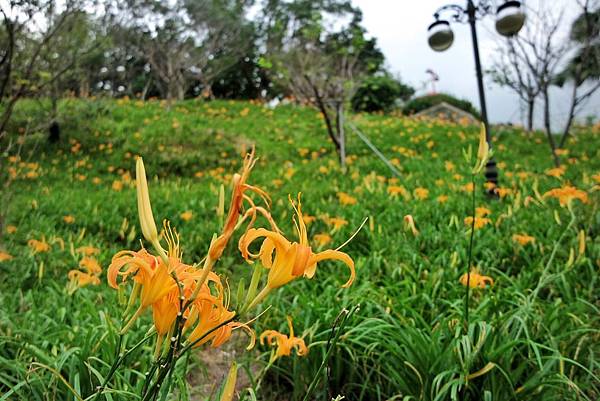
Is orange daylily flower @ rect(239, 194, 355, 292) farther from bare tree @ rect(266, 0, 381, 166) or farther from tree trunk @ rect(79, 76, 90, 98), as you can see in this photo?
tree trunk @ rect(79, 76, 90, 98)

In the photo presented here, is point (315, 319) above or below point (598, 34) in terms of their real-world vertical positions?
below

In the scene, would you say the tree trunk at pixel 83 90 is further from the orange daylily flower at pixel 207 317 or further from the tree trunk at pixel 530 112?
the orange daylily flower at pixel 207 317

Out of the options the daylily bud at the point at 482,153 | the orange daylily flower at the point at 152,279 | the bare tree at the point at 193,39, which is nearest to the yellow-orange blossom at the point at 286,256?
the orange daylily flower at the point at 152,279

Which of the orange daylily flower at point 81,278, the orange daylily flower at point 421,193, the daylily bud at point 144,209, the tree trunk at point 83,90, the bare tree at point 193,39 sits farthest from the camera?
the bare tree at point 193,39

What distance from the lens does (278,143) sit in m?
9.34

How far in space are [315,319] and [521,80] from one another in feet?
29.9

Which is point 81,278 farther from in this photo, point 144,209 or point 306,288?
point 144,209

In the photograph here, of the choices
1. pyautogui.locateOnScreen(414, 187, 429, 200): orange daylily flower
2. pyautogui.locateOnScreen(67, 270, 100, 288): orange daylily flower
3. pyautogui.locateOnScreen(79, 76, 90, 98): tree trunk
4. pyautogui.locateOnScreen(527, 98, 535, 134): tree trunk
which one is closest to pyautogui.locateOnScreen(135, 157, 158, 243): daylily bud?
pyautogui.locateOnScreen(67, 270, 100, 288): orange daylily flower

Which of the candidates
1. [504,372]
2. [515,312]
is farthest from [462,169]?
[504,372]

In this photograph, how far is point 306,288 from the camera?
112 inches

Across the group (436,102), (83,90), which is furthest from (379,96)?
(83,90)

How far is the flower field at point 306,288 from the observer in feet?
2.34

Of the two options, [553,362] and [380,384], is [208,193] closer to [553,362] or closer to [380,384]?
[380,384]

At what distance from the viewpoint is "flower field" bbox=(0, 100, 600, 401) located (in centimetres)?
71
